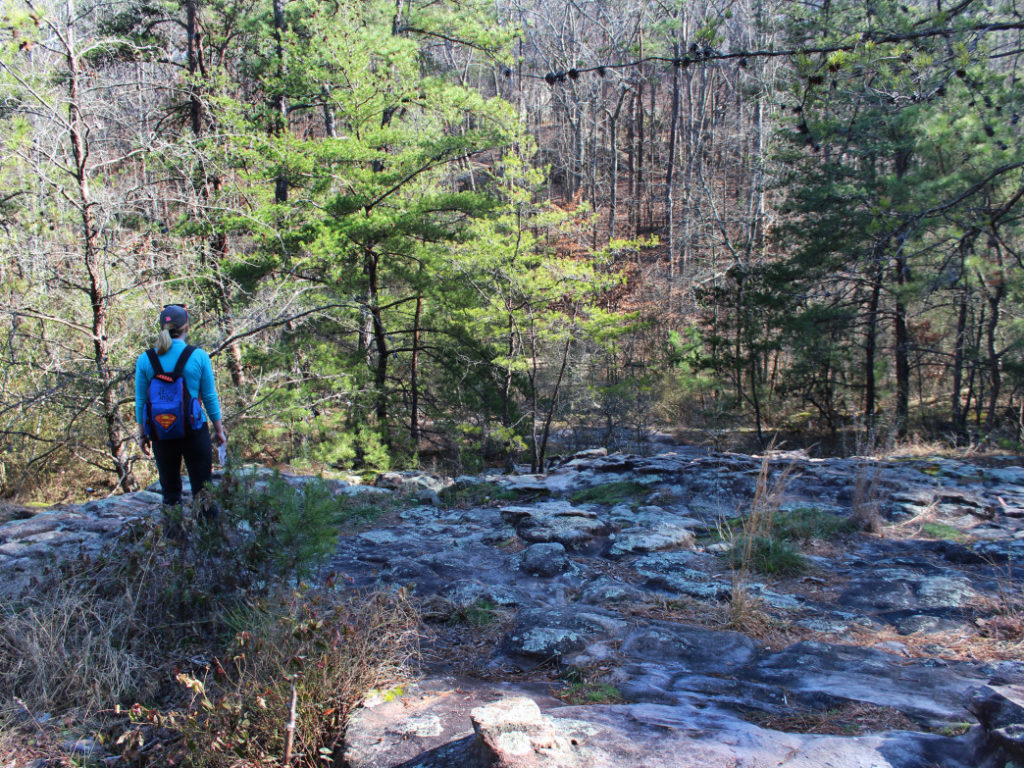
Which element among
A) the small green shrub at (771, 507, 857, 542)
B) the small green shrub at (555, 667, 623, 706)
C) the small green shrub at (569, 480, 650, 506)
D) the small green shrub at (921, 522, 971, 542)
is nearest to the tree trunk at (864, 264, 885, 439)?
the small green shrub at (569, 480, 650, 506)

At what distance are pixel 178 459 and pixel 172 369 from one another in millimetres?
614

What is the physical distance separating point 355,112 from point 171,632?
10.3m

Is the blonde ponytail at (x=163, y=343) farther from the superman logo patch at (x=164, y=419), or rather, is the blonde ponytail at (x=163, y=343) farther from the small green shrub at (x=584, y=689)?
the small green shrub at (x=584, y=689)

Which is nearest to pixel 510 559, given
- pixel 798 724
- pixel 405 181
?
pixel 798 724

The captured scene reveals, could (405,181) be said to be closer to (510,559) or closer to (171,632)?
(510,559)

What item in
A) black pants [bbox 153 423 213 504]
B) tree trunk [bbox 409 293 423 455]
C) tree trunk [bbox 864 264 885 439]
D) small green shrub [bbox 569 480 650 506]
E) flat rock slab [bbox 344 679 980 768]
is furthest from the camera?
tree trunk [bbox 864 264 885 439]

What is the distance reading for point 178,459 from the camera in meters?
4.57

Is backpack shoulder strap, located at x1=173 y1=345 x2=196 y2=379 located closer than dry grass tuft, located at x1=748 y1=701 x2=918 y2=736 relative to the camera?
No

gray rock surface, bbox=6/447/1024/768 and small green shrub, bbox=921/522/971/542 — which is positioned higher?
gray rock surface, bbox=6/447/1024/768

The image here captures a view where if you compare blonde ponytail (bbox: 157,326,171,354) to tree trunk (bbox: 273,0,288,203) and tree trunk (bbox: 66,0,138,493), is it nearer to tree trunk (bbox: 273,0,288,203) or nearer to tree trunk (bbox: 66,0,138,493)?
tree trunk (bbox: 66,0,138,493)

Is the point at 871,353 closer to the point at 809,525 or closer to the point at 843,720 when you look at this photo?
the point at 809,525

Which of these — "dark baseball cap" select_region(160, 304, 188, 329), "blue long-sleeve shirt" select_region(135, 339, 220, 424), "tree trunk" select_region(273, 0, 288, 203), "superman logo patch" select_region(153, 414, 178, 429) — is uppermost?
"tree trunk" select_region(273, 0, 288, 203)

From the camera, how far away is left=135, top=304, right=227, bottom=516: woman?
438 centimetres

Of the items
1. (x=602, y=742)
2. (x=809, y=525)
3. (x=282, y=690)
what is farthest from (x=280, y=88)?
(x=602, y=742)
